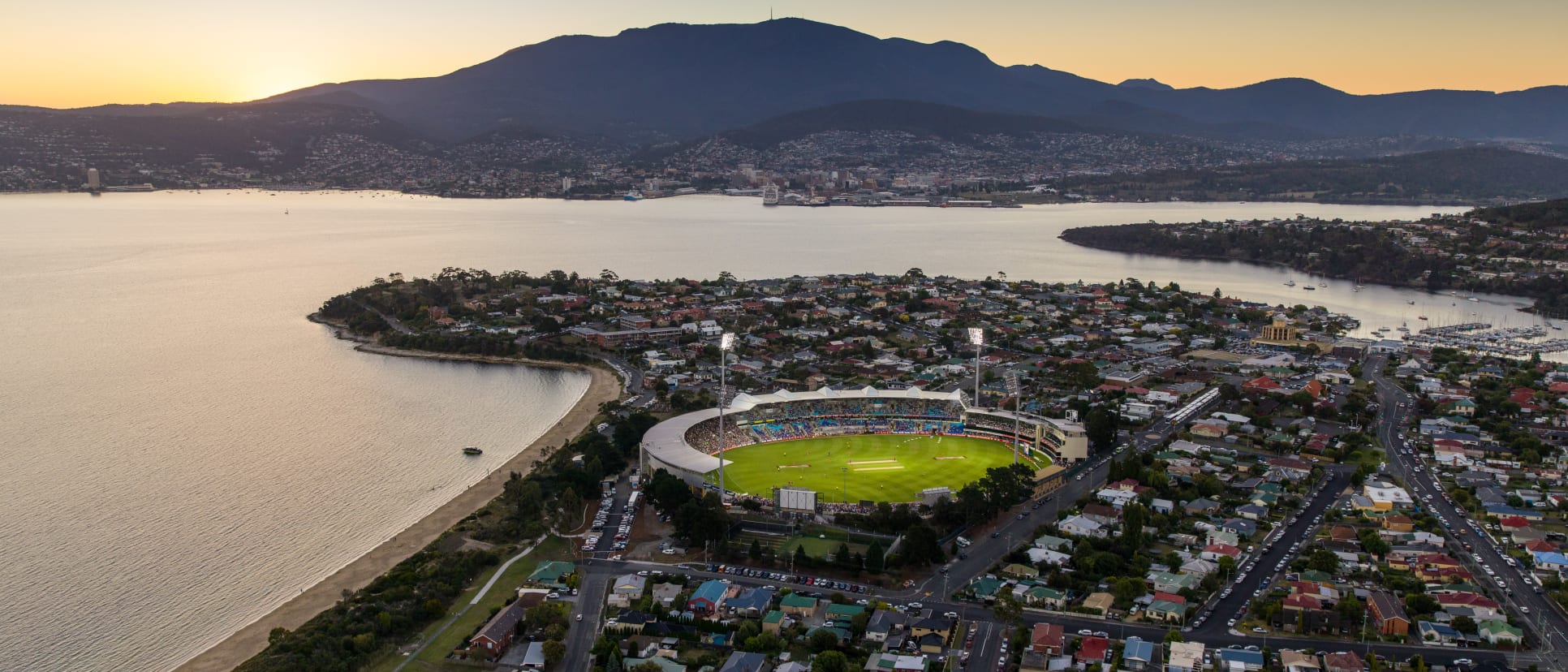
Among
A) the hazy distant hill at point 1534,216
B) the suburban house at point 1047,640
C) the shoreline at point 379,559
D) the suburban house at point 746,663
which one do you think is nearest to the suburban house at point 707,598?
the suburban house at point 746,663

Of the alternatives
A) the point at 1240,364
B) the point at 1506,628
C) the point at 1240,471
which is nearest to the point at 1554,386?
the point at 1240,364

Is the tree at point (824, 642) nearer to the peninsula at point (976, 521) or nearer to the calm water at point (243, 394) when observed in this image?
the peninsula at point (976, 521)

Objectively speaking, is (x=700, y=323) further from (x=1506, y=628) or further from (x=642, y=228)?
(x=642, y=228)

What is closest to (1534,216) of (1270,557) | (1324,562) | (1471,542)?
(1471,542)

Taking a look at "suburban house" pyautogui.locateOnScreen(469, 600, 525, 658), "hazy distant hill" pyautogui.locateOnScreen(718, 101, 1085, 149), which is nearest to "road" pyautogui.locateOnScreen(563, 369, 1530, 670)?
"suburban house" pyautogui.locateOnScreen(469, 600, 525, 658)

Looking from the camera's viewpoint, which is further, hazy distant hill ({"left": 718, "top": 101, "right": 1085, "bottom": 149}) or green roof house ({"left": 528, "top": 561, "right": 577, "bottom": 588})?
hazy distant hill ({"left": 718, "top": 101, "right": 1085, "bottom": 149})

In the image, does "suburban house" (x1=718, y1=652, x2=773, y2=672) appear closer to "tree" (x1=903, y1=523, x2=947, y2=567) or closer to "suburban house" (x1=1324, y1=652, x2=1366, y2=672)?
"tree" (x1=903, y1=523, x2=947, y2=567)
